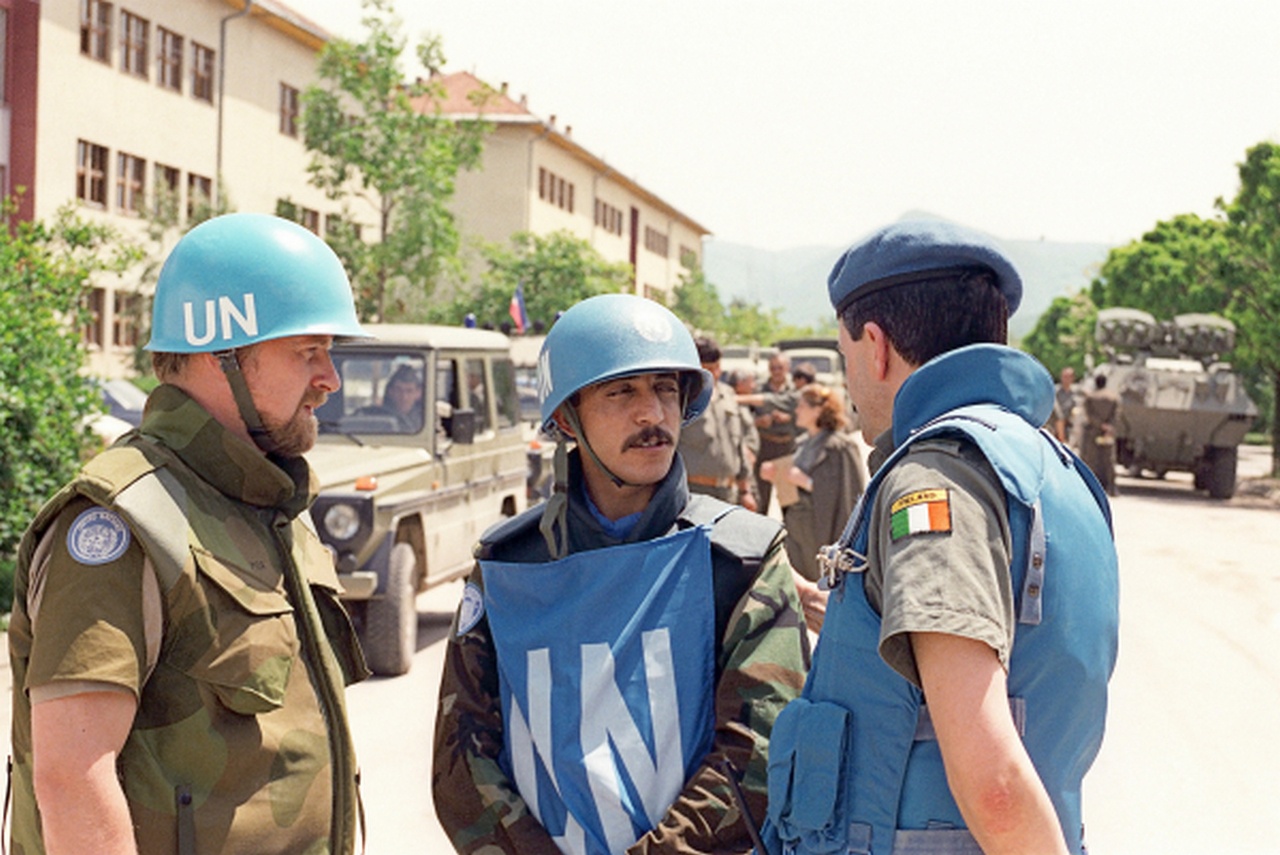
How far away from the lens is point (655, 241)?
72.7 m

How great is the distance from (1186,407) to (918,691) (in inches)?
923

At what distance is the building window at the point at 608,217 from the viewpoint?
6078cm

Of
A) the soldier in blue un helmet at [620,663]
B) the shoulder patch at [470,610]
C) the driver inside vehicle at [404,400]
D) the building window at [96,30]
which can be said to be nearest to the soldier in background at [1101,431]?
the driver inside vehicle at [404,400]

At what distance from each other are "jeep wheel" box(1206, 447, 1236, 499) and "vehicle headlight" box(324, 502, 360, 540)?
64.2 feet

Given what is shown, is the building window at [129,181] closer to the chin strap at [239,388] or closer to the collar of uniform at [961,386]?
the chin strap at [239,388]

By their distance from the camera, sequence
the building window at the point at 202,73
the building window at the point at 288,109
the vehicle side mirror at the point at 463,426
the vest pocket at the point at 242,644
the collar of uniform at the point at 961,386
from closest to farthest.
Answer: the collar of uniform at the point at 961,386 < the vest pocket at the point at 242,644 < the vehicle side mirror at the point at 463,426 < the building window at the point at 202,73 < the building window at the point at 288,109

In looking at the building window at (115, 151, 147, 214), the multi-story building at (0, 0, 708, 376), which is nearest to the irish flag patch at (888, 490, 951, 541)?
the multi-story building at (0, 0, 708, 376)

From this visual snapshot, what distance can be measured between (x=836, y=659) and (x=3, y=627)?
8.75 m

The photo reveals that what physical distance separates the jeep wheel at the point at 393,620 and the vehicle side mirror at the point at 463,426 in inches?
34.2

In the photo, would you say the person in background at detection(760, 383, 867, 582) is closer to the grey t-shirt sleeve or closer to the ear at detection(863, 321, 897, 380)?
the ear at detection(863, 321, 897, 380)

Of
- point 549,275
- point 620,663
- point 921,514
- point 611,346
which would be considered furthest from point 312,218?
point 921,514

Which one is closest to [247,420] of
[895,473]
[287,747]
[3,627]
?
[287,747]

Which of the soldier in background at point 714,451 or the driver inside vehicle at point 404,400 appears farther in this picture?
the soldier in background at point 714,451

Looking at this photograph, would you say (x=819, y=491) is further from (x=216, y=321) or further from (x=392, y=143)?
(x=392, y=143)
